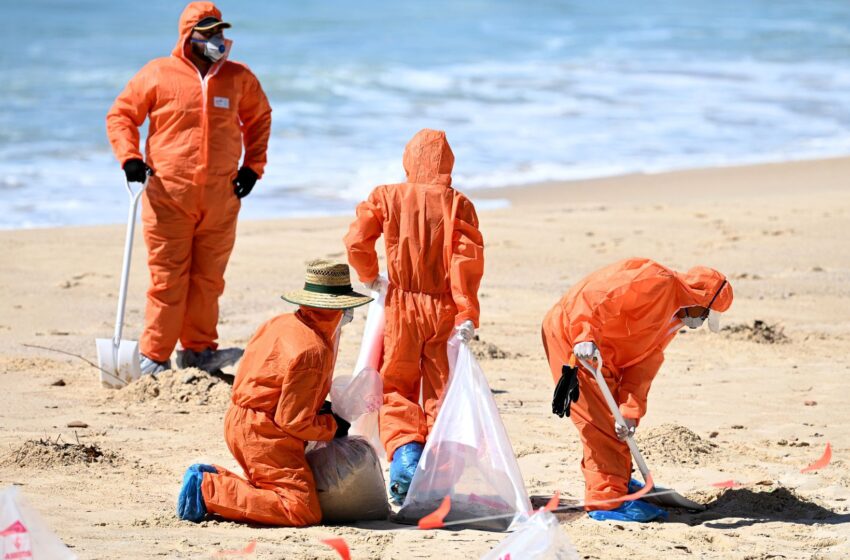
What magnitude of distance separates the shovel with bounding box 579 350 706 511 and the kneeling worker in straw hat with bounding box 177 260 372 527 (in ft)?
3.24

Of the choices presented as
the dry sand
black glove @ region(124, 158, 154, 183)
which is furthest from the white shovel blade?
black glove @ region(124, 158, 154, 183)

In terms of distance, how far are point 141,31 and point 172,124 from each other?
24.7 metres

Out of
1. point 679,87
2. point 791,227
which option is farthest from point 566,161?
point 679,87

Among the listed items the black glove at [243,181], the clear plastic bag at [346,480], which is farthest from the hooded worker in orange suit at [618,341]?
the black glove at [243,181]

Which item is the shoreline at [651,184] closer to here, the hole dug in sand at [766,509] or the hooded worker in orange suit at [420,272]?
the hooded worker in orange suit at [420,272]

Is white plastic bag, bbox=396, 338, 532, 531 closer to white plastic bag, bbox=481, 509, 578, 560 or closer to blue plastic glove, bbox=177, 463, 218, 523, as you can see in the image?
blue plastic glove, bbox=177, 463, 218, 523

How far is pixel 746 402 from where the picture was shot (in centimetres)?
787

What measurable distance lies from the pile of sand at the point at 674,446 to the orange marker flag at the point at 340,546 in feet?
6.44

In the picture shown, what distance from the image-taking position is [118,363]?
8055mm

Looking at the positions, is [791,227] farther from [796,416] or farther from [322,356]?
[322,356]

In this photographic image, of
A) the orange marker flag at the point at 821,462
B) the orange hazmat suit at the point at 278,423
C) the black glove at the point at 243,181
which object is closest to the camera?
the orange hazmat suit at the point at 278,423

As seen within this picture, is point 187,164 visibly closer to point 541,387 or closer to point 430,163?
point 430,163

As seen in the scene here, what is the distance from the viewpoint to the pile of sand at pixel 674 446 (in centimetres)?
680

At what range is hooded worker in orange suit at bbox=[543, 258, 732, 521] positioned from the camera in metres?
5.64
